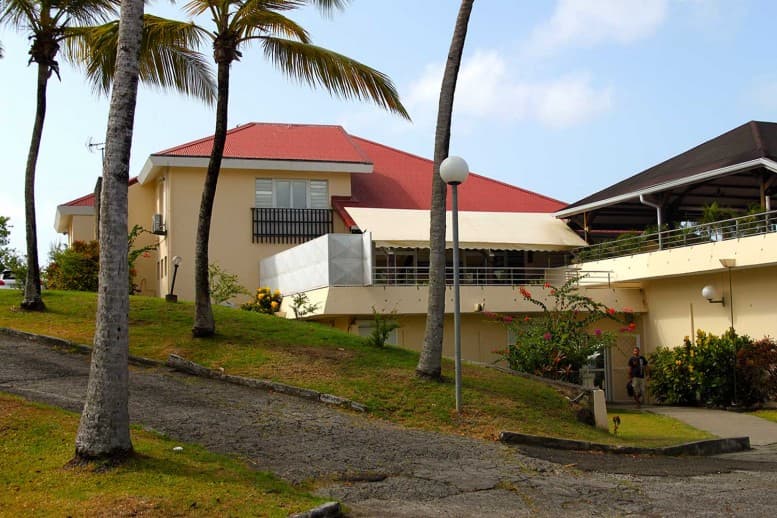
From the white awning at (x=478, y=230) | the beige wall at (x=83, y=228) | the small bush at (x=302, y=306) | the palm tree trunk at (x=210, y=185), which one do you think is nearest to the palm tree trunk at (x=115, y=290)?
the palm tree trunk at (x=210, y=185)

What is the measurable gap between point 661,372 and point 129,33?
18.8 meters

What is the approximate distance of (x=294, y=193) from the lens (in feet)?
98.3

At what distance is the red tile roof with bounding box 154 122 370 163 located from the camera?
97.3 ft

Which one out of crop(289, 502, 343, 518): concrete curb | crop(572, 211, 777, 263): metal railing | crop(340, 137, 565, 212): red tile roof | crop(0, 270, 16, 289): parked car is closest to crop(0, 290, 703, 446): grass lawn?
crop(289, 502, 343, 518): concrete curb

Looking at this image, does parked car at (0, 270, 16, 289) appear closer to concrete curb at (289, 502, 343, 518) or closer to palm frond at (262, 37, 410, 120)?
palm frond at (262, 37, 410, 120)

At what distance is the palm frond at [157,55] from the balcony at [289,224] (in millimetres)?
10525

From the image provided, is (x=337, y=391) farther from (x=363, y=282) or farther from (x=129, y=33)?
(x=363, y=282)

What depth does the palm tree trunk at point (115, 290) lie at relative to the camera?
348 inches

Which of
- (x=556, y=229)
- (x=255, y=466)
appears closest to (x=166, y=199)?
(x=556, y=229)

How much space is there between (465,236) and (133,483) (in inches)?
755

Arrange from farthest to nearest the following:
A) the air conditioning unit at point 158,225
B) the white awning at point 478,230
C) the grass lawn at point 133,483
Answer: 1. the air conditioning unit at point 158,225
2. the white awning at point 478,230
3. the grass lawn at point 133,483

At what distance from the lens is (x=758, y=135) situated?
24.0 metres

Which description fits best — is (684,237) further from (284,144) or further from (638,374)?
(284,144)

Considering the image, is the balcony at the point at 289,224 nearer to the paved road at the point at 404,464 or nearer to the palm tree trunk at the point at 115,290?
the paved road at the point at 404,464
